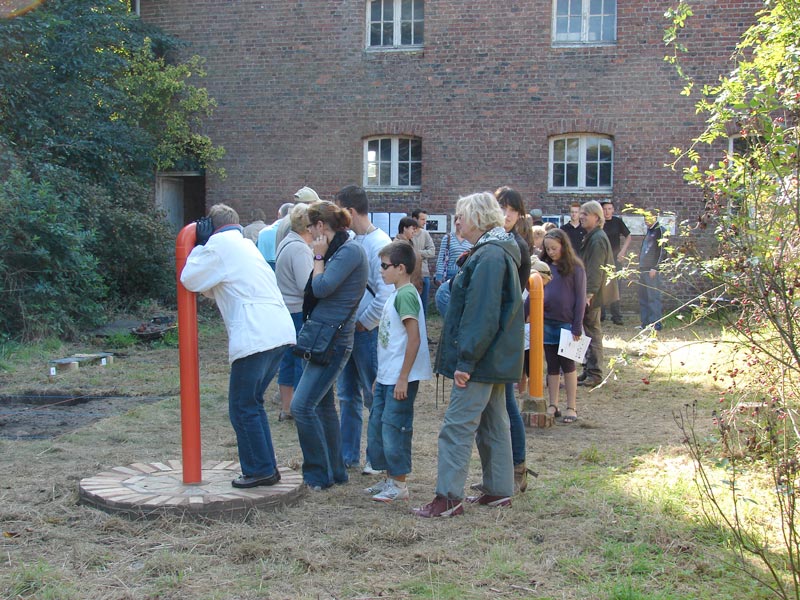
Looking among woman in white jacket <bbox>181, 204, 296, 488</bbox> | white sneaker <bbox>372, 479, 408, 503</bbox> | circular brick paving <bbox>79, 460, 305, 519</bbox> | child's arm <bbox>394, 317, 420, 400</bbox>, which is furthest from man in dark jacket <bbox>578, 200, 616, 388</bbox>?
woman in white jacket <bbox>181, 204, 296, 488</bbox>

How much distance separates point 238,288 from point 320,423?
44.8 inches

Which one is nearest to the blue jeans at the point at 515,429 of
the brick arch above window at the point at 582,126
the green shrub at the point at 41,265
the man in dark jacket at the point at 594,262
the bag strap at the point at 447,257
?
the man in dark jacket at the point at 594,262

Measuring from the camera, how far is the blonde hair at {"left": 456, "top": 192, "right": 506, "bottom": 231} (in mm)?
5363

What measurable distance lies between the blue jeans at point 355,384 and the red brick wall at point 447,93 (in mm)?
11365

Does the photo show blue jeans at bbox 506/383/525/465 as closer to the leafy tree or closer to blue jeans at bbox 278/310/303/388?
the leafy tree

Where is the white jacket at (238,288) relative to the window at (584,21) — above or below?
below

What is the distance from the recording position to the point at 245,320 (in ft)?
17.3

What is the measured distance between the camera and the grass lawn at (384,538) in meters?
4.25

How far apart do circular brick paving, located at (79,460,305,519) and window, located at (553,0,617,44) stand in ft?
44.1

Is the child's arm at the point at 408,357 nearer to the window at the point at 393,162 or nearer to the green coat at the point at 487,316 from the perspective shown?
the green coat at the point at 487,316

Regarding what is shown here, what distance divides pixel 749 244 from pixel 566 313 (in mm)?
3697

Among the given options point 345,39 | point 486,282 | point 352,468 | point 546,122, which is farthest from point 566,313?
point 345,39

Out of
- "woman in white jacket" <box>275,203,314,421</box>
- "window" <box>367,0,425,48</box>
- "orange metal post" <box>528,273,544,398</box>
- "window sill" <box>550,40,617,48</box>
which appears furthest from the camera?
"window" <box>367,0,425,48</box>

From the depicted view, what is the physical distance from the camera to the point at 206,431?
770 cm
